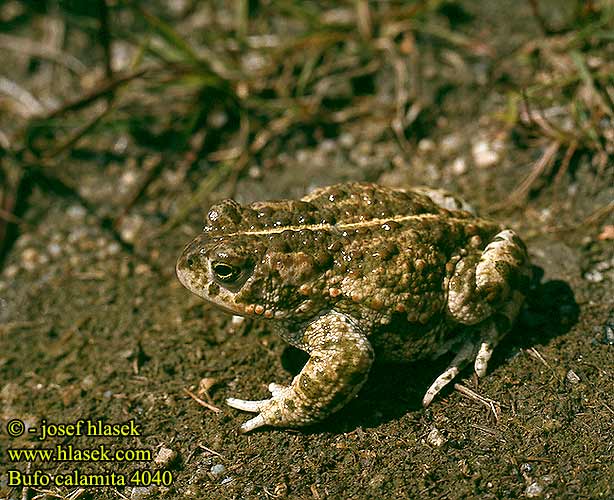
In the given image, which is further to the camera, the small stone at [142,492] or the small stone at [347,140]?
the small stone at [347,140]

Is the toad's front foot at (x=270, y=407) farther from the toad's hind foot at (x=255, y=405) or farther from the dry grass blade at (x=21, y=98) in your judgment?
the dry grass blade at (x=21, y=98)

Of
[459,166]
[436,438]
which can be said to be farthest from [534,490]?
[459,166]

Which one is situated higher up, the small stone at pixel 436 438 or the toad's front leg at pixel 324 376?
the toad's front leg at pixel 324 376

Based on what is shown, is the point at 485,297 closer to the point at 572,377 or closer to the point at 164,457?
the point at 572,377

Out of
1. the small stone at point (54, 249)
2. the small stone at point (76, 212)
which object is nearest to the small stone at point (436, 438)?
the small stone at point (54, 249)

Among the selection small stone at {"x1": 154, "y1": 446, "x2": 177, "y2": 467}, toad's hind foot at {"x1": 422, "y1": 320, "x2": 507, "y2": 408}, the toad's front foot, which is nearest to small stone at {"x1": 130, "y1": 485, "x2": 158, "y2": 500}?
small stone at {"x1": 154, "y1": 446, "x2": 177, "y2": 467}

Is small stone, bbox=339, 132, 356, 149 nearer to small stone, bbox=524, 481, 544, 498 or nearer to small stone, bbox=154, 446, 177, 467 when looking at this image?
small stone, bbox=154, 446, 177, 467

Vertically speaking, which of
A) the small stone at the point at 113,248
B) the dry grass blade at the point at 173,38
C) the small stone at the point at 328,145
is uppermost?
the dry grass blade at the point at 173,38
